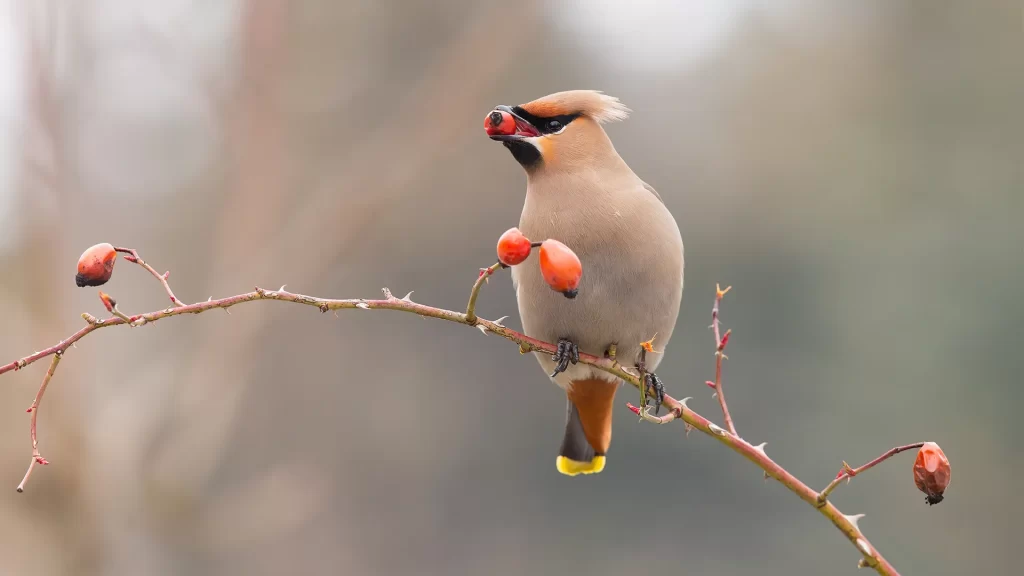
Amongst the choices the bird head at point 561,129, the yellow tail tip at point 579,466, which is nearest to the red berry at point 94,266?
the bird head at point 561,129

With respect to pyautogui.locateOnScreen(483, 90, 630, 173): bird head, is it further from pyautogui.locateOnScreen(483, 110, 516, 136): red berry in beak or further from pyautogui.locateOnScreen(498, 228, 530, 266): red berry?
pyautogui.locateOnScreen(498, 228, 530, 266): red berry

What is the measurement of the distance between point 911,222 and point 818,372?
1860mm

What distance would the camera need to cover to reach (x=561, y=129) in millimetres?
2645

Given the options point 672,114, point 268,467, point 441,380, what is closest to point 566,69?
point 672,114

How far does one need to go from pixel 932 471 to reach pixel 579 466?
194 cm

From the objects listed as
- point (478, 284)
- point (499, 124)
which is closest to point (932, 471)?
point (478, 284)

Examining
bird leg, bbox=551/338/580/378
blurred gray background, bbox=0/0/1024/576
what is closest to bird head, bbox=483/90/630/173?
bird leg, bbox=551/338/580/378

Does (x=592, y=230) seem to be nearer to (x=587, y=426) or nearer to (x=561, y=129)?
(x=561, y=129)

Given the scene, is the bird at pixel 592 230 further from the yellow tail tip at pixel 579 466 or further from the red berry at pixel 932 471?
the red berry at pixel 932 471

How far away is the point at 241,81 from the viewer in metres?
7.30

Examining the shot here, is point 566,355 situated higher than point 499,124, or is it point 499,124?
point 499,124

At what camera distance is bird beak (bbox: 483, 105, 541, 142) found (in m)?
2.38

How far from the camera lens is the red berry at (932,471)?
1567 millimetres

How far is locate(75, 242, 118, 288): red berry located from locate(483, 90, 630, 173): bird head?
109 centimetres
